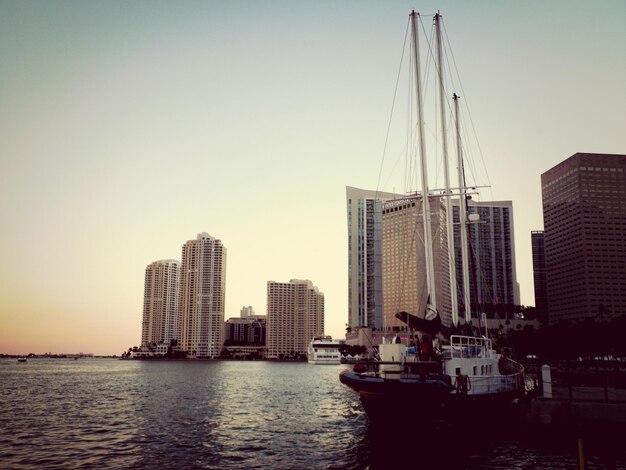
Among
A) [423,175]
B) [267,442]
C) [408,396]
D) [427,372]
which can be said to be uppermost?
[423,175]

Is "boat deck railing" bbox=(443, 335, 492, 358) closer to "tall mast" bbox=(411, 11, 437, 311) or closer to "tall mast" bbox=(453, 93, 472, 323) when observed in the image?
"tall mast" bbox=(411, 11, 437, 311)

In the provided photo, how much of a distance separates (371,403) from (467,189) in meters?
28.1

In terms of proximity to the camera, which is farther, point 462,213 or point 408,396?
point 462,213

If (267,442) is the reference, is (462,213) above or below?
above

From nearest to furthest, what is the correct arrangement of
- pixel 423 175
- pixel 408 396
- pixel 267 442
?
pixel 408 396, pixel 267 442, pixel 423 175

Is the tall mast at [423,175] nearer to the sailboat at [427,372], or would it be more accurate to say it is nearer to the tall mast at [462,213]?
the sailboat at [427,372]

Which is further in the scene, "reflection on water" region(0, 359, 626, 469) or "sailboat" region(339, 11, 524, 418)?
"reflection on water" region(0, 359, 626, 469)

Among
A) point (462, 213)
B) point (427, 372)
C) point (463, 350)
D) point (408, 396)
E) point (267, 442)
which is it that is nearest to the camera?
point (408, 396)

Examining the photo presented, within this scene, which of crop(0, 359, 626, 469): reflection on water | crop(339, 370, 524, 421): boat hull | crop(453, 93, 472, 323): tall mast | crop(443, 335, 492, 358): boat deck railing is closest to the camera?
crop(339, 370, 524, 421): boat hull

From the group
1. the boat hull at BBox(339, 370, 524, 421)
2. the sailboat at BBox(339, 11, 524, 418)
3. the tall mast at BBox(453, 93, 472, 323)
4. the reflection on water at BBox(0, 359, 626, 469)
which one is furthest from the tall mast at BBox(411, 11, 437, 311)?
the tall mast at BBox(453, 93, 472, 323)

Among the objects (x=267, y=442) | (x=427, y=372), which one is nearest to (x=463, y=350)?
(x=427, y=372)

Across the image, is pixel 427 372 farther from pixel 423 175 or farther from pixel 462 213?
pixel 462 213

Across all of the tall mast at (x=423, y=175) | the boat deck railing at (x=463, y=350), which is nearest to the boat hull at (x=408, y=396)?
the boat deck railing at (x=463, y=350)

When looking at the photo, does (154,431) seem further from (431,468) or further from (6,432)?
(431,468)
